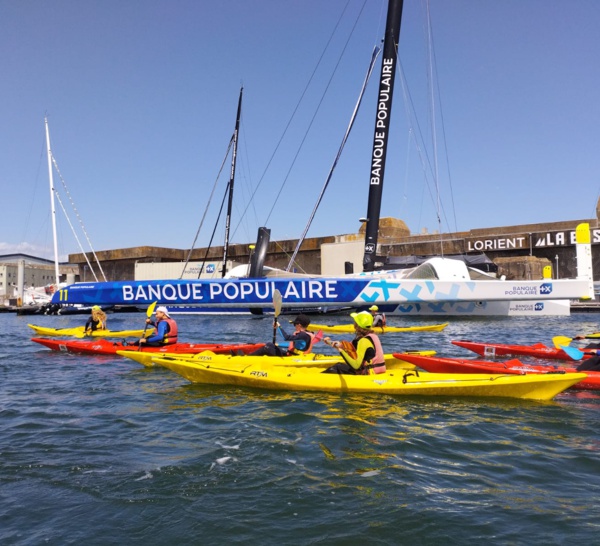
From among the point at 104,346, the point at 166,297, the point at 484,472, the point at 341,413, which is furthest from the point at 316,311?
the point at 484,472

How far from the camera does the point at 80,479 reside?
5281 millimetres

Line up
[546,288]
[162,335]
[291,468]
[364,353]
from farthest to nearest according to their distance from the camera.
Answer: [546,288], [162,335], [364,353], [291,468]

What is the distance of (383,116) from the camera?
20172 millimetres

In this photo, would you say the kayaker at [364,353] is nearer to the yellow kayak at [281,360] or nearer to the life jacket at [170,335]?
the yellow kayak at [281,360]

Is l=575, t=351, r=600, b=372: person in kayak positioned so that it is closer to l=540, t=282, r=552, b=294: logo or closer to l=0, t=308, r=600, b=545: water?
l=0, t=308, r=600, b=545: water

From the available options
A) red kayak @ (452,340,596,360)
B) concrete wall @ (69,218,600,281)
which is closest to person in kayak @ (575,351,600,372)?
red kayak @ (452,340,596,360)

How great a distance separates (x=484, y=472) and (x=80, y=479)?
13.7 feet

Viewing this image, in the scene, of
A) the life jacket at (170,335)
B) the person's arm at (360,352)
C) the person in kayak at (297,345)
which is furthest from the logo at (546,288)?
the life jacket at (170,335)

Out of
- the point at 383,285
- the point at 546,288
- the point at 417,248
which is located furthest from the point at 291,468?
the point at 417,248

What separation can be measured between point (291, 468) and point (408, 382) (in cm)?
356

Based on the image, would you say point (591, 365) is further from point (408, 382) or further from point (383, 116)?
point (383, 116)

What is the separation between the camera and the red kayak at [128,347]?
1240cm

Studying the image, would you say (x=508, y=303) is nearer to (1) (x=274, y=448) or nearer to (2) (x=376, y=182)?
(2) (x=376, y=182)

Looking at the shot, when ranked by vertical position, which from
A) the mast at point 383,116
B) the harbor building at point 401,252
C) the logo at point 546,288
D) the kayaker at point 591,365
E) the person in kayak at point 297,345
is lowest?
the kayaker at point 591,365
